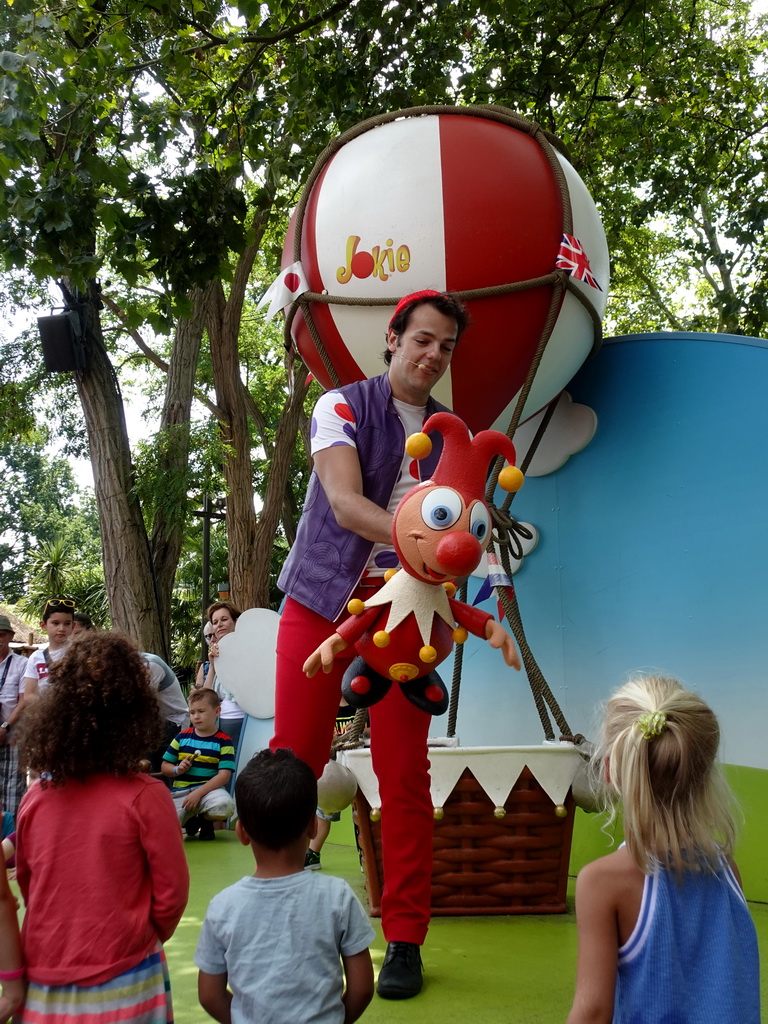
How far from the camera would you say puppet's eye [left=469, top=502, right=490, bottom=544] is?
63.2 inches

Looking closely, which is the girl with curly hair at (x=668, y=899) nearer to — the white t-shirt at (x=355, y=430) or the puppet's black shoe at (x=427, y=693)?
the puppet's black shoe at (x=427, y=693)

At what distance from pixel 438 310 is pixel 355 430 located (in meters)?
0.31

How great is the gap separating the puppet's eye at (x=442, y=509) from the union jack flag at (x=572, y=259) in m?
1.19

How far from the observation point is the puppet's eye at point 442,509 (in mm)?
1588

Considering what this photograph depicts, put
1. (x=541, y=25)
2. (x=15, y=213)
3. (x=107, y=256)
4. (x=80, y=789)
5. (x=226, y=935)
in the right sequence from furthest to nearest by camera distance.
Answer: (x=541, y=25) → (x=107, y=256) → (x=15, y=213) → (x=80, y=789) → (x=226, y=935)

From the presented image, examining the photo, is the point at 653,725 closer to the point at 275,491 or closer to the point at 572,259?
the point at 572,259

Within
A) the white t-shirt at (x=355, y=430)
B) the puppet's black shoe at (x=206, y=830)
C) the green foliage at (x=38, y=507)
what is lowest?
the puppet's black shoe at (x=206, y=830)

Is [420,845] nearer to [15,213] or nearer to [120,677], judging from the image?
[120,677]

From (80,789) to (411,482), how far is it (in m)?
0.94

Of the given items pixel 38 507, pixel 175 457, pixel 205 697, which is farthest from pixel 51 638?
pixel 38 507

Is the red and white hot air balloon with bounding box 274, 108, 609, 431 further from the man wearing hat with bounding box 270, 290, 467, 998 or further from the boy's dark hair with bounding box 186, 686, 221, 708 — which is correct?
the boy's dark hair with bounding box 186, 686, 221, 708

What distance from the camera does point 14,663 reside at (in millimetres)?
4344

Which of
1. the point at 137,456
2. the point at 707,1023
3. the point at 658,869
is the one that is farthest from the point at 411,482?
the point at 137,456

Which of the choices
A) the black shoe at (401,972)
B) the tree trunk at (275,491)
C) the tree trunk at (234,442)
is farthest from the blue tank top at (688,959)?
the tree trunk at (275,491)
